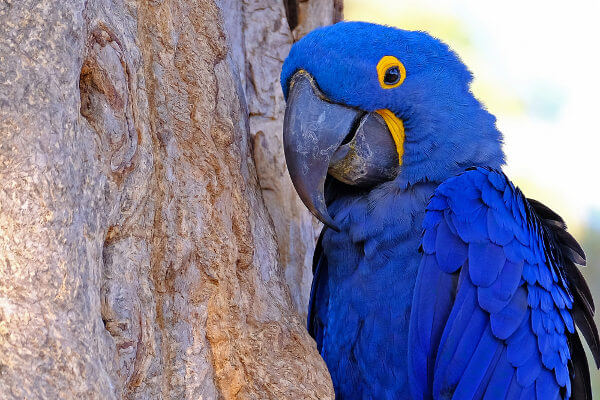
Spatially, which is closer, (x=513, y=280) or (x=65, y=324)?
(x=65, y=324)

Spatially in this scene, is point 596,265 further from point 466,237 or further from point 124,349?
point 124,349

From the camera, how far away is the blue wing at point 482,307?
2.24 metres

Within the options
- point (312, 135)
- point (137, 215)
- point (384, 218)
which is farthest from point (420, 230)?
point (137, 215)

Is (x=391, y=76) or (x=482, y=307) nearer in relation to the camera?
(x=482, y=307)

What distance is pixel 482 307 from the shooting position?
7.36 ft

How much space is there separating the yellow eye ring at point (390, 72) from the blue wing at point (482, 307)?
→ 0.40 meters

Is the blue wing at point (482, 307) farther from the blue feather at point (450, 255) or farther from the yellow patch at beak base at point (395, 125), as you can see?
the yellow patch at beak base at point (395, 125)

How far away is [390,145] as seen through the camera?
2404 millimetres

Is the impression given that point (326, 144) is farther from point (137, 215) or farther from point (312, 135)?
point (137, 215)

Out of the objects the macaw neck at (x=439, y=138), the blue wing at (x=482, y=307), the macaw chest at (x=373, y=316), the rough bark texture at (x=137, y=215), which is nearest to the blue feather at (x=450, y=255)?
the blue wing at (x=482, y=307)

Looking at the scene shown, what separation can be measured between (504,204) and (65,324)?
153 centimetres

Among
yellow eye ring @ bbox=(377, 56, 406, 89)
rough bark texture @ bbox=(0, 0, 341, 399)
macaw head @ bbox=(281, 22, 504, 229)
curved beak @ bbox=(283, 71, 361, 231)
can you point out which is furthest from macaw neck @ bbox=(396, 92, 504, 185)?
rough bark texture @ bbox=(0, 0, 341, 399)

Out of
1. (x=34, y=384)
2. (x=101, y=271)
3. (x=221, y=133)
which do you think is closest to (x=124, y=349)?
(x=101, y=271)

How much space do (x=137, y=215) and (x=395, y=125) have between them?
1.00m
